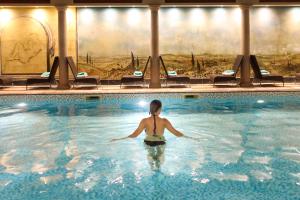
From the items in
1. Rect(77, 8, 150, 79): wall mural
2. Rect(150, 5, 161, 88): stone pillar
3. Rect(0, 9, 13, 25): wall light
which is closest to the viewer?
Rect(150, 5, 161, 88): stone pillar

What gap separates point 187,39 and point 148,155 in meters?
12.0

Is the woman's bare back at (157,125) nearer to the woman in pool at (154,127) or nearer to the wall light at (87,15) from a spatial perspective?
the woman in pool at (154,127)

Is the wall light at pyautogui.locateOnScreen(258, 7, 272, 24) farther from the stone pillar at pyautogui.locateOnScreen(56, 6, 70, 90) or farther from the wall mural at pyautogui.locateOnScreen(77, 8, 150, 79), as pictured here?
the stone pillar at pyautogui.locateOnScreen(56, 6, 70, 90)

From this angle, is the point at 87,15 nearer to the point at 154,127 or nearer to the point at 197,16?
the point at 197,16

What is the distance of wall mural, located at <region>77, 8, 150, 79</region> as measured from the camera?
18.9 m

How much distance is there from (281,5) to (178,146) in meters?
11.6

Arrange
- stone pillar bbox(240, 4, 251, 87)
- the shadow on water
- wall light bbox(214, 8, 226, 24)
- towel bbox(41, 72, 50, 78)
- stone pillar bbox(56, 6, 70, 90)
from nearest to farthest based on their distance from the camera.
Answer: the shadow on water
stone pillar bbox(56, 6, 70, 90)
stone pillar bbox(240, 4, 251, 87)
towel bbox(41, 72, 50, 78)
wall light bbox(214, 8, 226, 24)

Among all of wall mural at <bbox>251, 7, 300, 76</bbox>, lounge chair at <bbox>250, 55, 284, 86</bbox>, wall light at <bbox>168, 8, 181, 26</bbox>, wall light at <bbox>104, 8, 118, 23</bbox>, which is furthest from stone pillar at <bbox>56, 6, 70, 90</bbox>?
wall mural at <bbox>251, 7, 300, 76</bbox>

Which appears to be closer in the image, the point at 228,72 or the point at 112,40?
the point at 228,72

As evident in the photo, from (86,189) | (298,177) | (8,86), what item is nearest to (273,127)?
(298,177)

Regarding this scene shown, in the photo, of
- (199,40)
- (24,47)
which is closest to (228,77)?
(199,40)

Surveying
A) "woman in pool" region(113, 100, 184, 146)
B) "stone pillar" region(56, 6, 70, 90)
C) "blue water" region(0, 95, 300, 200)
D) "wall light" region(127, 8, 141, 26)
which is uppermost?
"wall light" region(127, 8, 141, 26)

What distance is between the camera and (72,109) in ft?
44.9

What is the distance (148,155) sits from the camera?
7758 millimetres
